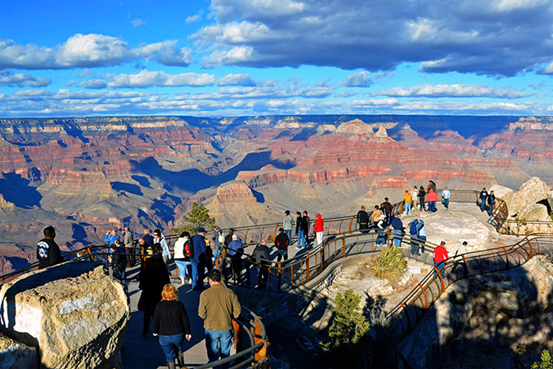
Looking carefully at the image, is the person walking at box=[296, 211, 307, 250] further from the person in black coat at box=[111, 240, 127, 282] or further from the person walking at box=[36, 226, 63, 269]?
the person walking at box=[36, 226, 63, 269]

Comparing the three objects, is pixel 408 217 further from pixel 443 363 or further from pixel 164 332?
pixel 164 332

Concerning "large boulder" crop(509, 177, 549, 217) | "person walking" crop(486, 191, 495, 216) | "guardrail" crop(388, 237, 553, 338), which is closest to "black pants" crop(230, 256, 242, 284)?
"guardrail" crop(388, 237, 553, 338)

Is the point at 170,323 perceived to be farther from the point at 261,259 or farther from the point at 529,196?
the point at 529,196

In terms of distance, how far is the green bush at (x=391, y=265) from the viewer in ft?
52.9

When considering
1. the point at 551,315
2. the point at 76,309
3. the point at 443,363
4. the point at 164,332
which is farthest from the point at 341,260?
the point at 76,309

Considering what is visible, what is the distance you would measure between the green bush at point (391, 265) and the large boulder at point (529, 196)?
15.6m

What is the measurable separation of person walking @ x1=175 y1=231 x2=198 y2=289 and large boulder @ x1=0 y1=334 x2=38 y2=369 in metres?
6.65

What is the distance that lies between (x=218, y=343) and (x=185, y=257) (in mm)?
5371

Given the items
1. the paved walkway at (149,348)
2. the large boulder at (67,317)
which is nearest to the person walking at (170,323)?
the large boulder at (67,317)

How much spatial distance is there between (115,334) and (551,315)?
15.6 metres

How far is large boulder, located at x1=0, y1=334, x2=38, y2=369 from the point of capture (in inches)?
220

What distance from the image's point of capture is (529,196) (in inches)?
1132

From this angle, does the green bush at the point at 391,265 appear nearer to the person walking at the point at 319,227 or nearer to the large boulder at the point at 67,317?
the person walking at the point at 319,227

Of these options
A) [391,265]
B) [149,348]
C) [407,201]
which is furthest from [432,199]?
[149,348]
